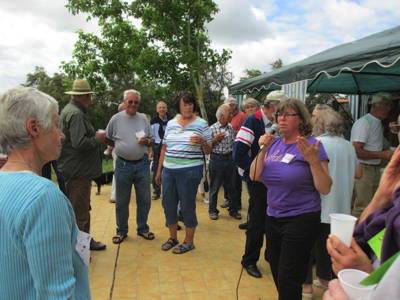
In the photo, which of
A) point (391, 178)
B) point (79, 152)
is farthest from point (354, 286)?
point (79, 152)

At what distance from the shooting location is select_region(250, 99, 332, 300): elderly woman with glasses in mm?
2713

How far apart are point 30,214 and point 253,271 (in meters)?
3.22

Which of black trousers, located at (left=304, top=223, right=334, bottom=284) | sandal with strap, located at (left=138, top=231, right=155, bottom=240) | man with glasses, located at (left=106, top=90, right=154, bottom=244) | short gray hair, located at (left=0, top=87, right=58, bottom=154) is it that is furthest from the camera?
sandal with strap, located at (left=138, top=231, right=155, bottom=240)

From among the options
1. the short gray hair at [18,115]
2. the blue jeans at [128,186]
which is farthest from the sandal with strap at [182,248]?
the short gray hair at [18,115]

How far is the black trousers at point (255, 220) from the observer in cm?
392

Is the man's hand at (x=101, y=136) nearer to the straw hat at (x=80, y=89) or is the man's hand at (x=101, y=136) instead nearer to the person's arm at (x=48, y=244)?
the straw hat at (x=80, y=89)

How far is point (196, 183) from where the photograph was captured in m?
4.54

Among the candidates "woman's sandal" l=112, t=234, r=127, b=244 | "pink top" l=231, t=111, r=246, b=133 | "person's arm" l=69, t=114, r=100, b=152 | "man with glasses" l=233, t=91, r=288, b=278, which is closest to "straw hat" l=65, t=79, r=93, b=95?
"person's arm" l=69, t=114, r=100, b=152

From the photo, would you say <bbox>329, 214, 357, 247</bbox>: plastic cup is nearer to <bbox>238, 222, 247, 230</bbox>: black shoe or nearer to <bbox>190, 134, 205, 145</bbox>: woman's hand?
<bbox>190, 134, 205, 145</bbox>: woman's hand

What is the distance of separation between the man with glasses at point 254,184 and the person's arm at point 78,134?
1.59 meters

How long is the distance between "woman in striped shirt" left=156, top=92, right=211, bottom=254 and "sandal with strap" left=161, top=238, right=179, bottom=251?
0.13 metres

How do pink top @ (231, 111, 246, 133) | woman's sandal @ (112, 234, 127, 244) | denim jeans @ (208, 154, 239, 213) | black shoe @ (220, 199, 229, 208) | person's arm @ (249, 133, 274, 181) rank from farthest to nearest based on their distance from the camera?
1. black shoe @ (220, 199, 229, 208)
2. pink top @ (231, 111, 246, 133)
3. denim jeans @ (208, 154, 239, 213)
4. woman's sandal @ (112, 234, 127, 244)
5. person's arm @ (249, 133, 274, 181)

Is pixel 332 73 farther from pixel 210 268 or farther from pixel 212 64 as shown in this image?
pixel 212 64

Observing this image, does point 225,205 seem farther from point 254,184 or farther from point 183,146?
point 254,184
